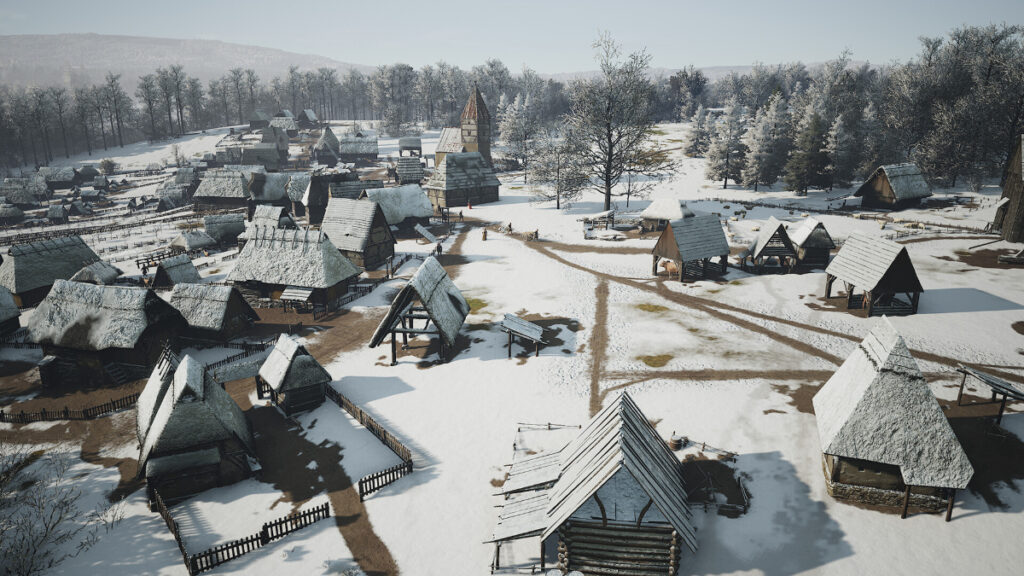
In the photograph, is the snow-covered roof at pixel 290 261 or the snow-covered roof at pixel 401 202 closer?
the snow-covered roof at pixel 290 261

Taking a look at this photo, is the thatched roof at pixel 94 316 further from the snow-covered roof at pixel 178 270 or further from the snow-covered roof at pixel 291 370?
the snow-covered roof at pixel 178 270

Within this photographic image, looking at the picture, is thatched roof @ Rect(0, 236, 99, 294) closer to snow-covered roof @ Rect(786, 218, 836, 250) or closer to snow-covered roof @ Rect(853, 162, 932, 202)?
snow-covered roof @ Rect(786, 218, 836, 250)

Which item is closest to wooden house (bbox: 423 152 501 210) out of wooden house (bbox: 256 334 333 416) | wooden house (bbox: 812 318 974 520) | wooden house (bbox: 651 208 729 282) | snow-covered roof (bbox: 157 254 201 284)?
snow-covered roof (bbox: 157 254 201 284)

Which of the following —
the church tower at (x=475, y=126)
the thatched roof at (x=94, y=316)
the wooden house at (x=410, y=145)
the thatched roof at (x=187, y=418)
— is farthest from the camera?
the wooden house at (x=410, y=145)

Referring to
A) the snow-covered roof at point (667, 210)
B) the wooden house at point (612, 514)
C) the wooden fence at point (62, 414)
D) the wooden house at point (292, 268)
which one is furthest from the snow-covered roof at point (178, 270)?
the snow-covered roof at point (667, 210)

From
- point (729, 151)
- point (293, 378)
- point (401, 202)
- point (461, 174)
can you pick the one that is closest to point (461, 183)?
point (461, 174)

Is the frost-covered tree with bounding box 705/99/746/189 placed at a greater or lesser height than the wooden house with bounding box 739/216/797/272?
greater

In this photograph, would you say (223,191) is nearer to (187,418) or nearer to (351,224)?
(351,224)
